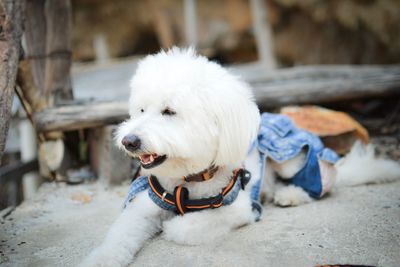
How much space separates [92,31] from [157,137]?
10794mm

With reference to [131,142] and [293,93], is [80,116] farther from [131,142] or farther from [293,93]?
[293,93]

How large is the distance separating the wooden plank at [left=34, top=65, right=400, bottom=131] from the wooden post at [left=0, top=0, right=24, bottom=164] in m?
1.06

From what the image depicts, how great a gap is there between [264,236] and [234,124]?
0.65 meters

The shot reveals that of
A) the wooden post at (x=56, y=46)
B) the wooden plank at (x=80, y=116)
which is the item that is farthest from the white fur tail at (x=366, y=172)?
the wooden post at (x=56, y=46)

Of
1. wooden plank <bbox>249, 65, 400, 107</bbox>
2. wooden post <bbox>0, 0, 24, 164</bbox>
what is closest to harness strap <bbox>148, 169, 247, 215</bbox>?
wooden post <bbox>0, 0, 24, 164</bbox>

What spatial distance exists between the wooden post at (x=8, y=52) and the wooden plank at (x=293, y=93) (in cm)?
106

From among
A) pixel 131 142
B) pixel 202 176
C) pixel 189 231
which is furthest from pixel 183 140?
pixel 189 231

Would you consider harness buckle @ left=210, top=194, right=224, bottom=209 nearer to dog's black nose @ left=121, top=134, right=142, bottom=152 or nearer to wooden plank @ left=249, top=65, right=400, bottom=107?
dog's black nose @ left=121, top=134, right=142, bottom=152

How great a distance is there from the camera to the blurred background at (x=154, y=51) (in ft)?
10.9

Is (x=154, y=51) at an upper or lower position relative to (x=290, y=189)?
upper

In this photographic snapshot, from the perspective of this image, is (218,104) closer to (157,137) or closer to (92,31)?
(157,137)

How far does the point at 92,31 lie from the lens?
11641 mm

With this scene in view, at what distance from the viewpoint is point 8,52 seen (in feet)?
7.07

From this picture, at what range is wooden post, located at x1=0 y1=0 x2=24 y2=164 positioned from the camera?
6.55ft
